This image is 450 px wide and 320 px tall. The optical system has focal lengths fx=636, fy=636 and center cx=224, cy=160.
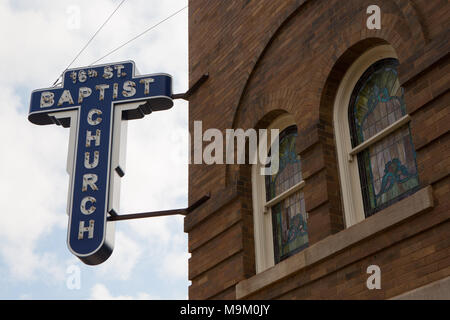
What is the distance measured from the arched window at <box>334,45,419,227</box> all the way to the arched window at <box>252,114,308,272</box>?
0.92 metres

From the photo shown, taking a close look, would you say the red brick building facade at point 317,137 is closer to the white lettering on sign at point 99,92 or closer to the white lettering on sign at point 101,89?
the white lettering on sign at point 99,92

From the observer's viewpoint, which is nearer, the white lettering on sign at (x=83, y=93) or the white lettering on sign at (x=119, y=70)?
the white lettering on sign at (x=83, y=93)

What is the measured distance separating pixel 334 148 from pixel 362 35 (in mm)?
1487

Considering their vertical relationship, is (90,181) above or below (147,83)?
below

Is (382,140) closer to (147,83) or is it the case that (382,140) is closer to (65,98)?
(147,83)

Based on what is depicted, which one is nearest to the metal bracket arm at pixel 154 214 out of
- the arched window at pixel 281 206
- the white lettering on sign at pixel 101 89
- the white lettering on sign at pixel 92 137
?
the arched window at pixel 281 206

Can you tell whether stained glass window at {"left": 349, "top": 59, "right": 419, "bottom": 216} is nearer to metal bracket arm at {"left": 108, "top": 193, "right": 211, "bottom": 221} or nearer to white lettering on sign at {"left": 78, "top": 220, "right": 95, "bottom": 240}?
metal bracket arm at {"left": 108, "top": 193, "right": 211, "bottom": 221}

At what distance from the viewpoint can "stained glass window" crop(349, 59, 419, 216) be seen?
7367mm

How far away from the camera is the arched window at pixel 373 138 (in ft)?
24.4

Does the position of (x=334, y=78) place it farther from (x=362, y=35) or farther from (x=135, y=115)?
(x=135, y=115)

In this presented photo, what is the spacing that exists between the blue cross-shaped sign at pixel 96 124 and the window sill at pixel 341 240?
9.41 ft

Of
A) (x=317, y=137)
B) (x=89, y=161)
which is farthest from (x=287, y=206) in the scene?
(x=89, y=161)

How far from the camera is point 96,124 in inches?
448

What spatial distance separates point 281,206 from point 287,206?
153 millimetres
